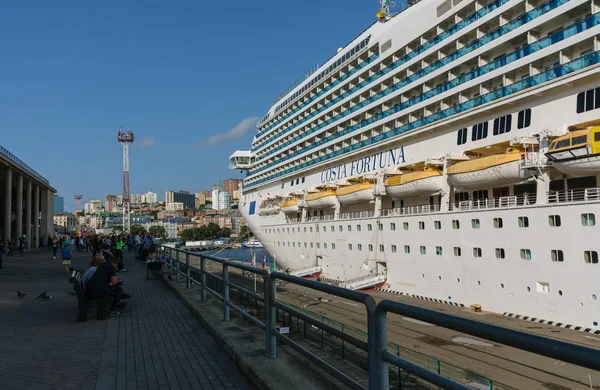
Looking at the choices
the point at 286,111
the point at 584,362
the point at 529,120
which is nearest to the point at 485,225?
the point at 529,120

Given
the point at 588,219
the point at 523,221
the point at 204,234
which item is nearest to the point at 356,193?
the point at 523,221

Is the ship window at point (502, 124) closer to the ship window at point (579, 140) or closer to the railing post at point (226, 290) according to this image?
the ship window at point (579, 140)

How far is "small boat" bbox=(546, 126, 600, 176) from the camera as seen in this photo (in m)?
13.9

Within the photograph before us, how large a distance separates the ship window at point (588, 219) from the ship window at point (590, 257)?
81 cm

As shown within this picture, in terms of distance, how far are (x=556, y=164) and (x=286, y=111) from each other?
28927 mm

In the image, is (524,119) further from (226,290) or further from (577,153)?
(226,290)

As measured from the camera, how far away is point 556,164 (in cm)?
1485

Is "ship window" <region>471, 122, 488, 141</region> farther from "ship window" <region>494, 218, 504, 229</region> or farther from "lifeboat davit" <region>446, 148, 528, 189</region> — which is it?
"ship window" <region>494, 218, 504, 229</region>

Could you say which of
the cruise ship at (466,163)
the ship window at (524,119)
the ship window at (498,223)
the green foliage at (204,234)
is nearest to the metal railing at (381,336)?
the cruise ship at (466,163)

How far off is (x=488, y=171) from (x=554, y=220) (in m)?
3.51

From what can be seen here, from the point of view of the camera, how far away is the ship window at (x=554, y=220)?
46.0ft

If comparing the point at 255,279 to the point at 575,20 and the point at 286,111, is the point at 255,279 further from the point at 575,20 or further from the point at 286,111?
the point at 286,111

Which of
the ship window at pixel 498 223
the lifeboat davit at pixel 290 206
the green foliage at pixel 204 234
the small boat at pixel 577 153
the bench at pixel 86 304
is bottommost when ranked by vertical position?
the green foliage at pixel 204 234

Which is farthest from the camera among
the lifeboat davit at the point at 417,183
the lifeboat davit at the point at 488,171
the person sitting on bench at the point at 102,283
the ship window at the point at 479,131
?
the lifeboat davit at the point at 417,183
